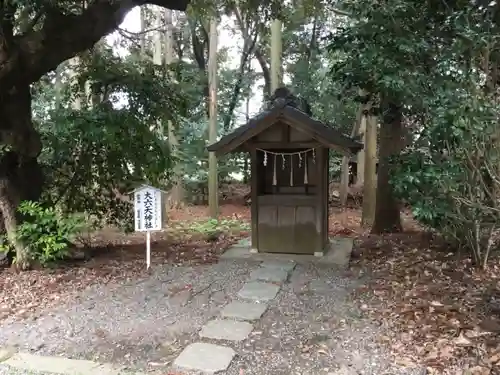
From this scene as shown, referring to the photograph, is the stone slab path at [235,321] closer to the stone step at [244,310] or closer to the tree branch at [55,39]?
the stone step at [244,310]

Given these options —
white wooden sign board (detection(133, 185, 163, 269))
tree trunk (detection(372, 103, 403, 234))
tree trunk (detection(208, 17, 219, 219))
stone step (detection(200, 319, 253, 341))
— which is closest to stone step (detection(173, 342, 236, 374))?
stone step (detection(200, 319, 253, 341))

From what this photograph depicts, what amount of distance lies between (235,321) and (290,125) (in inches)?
122

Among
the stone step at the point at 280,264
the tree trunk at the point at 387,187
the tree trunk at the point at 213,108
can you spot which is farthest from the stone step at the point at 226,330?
the tree trunk at the point at 213,108

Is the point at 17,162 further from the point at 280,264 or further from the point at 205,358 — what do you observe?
the point at 205,358

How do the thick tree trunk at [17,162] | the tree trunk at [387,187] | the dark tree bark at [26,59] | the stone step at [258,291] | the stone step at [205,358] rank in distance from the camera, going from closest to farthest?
the stone step at [205,358], the stone step at [258,291], the dark tree bark at [26,59], the thick tree trunk at [17,162], the tree trunk at [387,187]

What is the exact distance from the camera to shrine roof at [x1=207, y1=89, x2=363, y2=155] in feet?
20.5

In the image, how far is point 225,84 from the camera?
60.0 ft

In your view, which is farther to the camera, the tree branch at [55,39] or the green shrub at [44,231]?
the green shrub at [44,231]

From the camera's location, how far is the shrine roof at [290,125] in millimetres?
6234

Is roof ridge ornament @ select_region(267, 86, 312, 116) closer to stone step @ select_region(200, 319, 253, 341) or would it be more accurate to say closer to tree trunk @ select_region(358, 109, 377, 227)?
stone step @ select_region(200, 319, 253, 341)

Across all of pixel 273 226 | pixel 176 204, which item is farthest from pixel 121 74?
pixel 176 204

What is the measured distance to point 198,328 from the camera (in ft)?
14.1

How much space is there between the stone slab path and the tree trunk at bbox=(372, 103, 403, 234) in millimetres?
2998

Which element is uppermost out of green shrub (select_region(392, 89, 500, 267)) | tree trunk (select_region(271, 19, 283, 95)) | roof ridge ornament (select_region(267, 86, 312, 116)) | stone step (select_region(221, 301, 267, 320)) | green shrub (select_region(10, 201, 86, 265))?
tree trunk (select_region(271, 19, 283, 95))
